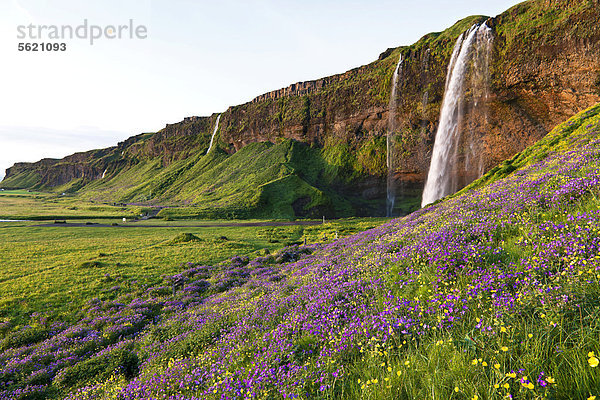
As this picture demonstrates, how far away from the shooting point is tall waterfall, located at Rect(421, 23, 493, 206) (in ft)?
177

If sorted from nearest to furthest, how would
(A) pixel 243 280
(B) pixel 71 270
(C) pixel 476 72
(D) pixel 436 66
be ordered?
(A) pixel 243 280 < (B) pixel 71 270 < (C) pixel 476 72 < (D) pixel 436 66

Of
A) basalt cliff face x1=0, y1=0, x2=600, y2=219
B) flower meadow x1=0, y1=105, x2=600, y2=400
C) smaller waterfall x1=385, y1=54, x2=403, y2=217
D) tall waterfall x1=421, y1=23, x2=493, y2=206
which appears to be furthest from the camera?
smaller waterfall x1=385, y1=54, x2=403, y2=217

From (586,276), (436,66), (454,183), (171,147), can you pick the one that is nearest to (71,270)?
(586,276)

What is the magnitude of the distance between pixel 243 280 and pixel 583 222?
668 inches

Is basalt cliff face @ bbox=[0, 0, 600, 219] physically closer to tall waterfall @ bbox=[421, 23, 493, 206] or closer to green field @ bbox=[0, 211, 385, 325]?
tall waterfall @ bbox=[421, 23, 493, 206]

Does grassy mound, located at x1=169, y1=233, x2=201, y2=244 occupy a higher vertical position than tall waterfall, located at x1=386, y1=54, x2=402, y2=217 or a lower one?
lower

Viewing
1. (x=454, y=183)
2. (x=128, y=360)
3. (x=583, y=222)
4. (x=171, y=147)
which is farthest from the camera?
(x=171, y=147)

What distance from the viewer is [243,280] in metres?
17.8

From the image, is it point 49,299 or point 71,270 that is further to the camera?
point 71,270

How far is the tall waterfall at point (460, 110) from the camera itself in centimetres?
5409

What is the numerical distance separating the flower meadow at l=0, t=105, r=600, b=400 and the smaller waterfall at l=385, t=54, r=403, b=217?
73.9m

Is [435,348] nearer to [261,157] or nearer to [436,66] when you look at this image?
[436,66]

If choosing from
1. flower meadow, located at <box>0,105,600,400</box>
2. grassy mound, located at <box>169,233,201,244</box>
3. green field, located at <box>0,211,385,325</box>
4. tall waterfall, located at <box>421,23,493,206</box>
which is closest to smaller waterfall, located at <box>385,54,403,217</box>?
tall waterfall, located at <box>421,23,493,206</box>

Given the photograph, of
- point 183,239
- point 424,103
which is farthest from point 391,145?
point 183,239
